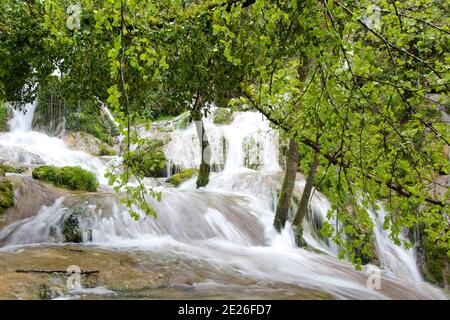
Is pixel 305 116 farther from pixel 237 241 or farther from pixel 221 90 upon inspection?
pixel 237 241

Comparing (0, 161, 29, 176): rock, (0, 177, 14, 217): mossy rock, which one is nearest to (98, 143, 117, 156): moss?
(0, 161, 29, 176): rock

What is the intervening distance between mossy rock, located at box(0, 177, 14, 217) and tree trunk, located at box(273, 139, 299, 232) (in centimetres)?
651

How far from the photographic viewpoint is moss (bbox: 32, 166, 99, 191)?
11961mm

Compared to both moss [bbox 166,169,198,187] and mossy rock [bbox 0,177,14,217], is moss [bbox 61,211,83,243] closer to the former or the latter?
mossy rock [bbox 0,177,14,217]

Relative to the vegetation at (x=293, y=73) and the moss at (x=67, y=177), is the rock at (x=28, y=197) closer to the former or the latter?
the moss at (x=67, y=177)

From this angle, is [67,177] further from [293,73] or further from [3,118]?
[3,118]

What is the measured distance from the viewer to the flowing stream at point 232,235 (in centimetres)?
816

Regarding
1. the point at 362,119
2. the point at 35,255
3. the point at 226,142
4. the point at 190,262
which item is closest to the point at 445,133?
the point at 362,119

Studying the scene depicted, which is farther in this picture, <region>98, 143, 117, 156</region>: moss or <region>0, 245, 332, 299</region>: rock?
<region>98, 143, 117, 156</region>: moss

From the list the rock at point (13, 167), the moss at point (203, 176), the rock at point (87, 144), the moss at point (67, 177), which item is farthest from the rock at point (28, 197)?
the rock at point (87, 144)

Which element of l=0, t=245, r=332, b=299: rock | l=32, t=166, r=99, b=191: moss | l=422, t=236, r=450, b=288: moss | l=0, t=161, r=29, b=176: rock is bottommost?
l=422, t=236, r=450, b=288: moss

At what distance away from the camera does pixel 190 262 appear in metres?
7.65

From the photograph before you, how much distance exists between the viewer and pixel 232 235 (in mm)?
10367

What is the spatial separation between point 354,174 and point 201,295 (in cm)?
309
